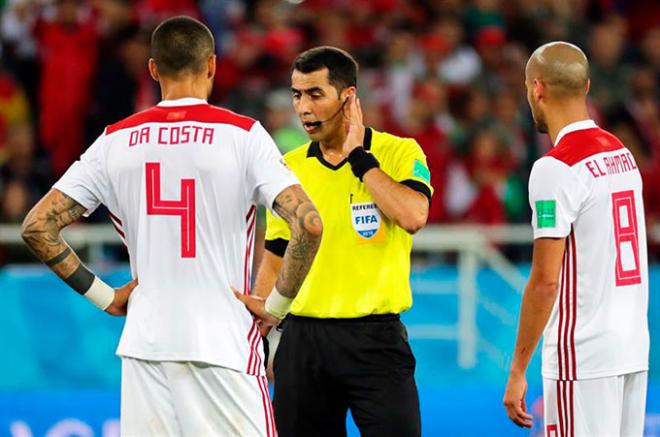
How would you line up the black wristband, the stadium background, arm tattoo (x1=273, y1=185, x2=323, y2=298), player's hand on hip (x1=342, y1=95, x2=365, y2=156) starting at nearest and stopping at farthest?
arm tattoo (x1=273, y1=185, x2=323, y2=298) → the black wristband → player's hand on hip (x1=342, y1=95, x2=365, y2=156) → the stadium background

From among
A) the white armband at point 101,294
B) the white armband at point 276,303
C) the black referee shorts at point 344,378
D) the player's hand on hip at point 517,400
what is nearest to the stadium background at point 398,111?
Answer: the black referee shorts at point 344,378

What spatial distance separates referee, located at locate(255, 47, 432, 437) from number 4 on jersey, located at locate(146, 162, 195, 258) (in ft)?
3.44

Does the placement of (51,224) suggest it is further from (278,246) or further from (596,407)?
(596,407)

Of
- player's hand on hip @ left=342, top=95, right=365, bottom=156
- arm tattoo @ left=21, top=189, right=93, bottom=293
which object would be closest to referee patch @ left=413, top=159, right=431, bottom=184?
player's hand on hip @ left=342, top=95, right=365, bottom=156

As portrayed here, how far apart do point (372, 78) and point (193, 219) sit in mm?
8323

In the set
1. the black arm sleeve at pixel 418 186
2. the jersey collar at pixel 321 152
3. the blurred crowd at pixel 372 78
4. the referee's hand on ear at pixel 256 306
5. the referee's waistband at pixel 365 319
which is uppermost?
the blurred crowd at pixel 372 78

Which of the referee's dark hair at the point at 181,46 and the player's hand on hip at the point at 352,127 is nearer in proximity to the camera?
the referee's dark hair at the point at 181,46

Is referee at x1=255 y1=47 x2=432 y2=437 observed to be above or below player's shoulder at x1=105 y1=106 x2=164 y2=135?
below

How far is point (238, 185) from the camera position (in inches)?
210

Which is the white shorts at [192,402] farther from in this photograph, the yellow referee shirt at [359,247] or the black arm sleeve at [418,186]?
the black arm sleeve at [418,186]

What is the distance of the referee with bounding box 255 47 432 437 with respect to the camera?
241 inches

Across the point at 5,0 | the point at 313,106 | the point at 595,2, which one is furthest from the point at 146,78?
the point at 313,106

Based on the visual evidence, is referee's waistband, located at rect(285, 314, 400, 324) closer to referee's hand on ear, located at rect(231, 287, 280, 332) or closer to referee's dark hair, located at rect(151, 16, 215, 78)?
referee's hand on ear, located at rect(231, 287, 280, 332)

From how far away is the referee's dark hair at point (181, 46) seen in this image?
17.8 feet
